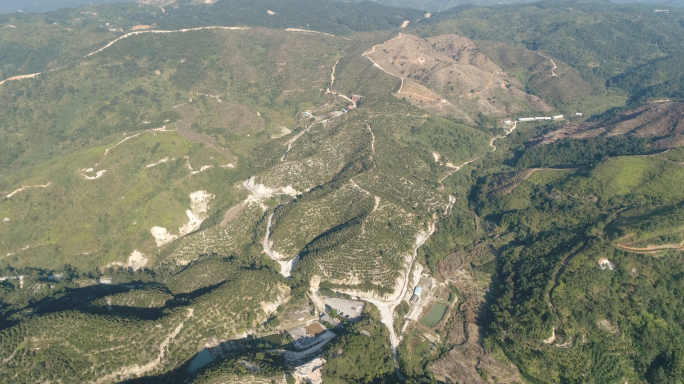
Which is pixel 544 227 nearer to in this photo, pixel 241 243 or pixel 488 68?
pixel 241 243

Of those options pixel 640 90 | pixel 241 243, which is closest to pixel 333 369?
pixel 241 243

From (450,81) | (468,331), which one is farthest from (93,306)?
(450,81)

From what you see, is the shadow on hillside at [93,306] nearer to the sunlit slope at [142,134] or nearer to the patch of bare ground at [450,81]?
the sunlit slope at [142,134]

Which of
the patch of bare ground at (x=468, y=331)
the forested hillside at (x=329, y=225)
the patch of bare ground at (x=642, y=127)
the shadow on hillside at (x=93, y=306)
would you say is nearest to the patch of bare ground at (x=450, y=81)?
the forested hillside at (x=329, y=225)

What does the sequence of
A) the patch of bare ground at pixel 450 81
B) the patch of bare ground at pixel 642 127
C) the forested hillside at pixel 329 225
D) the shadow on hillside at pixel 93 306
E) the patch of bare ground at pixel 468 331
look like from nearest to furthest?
the forested hillside at pixel 329 225 → the patch of bare ground at pixel 468 331 → the shadow on hillside at pixel 93 306 → the patch of bare ground at pixel 642 127 → the patch of bare ground at pixel 450 81

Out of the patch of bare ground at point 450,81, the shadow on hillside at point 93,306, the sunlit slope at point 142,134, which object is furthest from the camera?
the patch of bare ground at point 450,81

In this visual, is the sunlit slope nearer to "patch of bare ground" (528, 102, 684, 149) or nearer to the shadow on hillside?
the shadow on hillside
